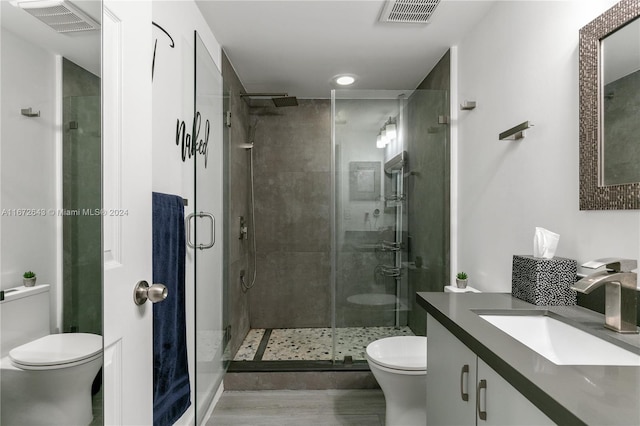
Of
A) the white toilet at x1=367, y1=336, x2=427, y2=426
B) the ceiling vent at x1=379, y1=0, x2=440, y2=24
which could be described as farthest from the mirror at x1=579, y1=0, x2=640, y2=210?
the white toilet at x1=367, y1=336, x2=427, y2=426

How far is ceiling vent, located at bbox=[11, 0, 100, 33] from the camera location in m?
0.62

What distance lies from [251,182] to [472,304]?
9.13 feet

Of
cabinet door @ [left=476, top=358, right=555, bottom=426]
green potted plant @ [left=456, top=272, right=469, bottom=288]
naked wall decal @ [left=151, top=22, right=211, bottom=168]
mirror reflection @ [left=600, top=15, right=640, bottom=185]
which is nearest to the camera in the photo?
cabinet door @ [left=476, top=358, right=555, bottom=426]

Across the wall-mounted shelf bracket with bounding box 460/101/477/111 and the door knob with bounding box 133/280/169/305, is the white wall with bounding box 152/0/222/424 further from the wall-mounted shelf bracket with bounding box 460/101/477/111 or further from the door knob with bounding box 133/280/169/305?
the wall-mounted shelf bracket with bounding box 460/101/477/111

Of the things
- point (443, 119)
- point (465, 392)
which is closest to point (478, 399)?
point (465, 392)

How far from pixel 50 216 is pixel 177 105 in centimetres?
132

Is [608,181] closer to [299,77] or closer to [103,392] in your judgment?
[103,392]

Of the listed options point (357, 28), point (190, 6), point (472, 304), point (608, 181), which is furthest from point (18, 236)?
point (357, 28)

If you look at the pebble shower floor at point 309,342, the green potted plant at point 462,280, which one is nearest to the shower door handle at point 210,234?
the pebble shower floor at point 309,342

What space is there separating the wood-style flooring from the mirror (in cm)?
176

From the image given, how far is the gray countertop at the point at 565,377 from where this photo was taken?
0.60 meters

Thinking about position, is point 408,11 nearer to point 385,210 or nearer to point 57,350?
point 385,210

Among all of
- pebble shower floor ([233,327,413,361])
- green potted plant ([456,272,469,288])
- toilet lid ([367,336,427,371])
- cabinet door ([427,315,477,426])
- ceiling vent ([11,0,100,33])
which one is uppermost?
ceiling vent ([11,0,100,33])

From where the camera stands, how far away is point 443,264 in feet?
8.70
